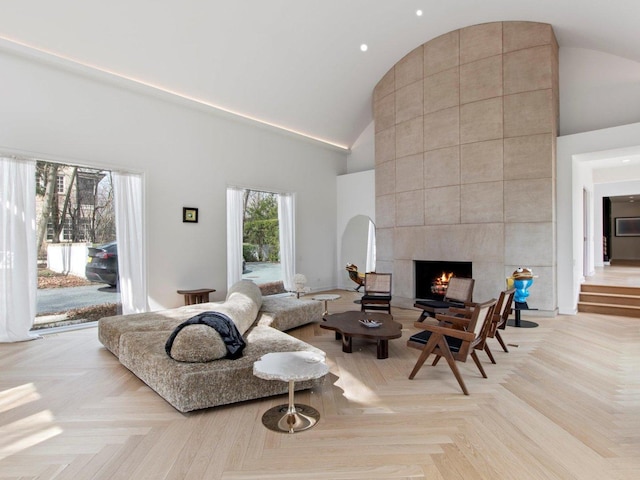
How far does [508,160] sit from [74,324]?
7.52m

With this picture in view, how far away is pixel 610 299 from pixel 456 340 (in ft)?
15.6

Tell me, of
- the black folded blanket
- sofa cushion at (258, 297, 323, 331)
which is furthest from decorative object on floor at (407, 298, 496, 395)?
sofa cushion at (258, 297, 323, 331)

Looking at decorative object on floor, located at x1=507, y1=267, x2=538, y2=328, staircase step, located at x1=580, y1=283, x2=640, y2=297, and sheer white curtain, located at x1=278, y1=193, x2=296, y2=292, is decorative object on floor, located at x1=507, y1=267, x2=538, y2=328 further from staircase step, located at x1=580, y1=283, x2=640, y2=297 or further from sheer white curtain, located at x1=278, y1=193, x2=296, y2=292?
sheer white curtain, located at x1=278, y1=193, x2=296, y2=292

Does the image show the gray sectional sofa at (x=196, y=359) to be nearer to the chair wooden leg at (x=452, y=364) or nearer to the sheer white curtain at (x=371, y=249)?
the chair wooden leg at (x=452, y=364)

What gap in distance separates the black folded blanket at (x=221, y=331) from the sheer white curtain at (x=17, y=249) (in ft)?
9.95

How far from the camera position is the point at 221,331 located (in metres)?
3.08

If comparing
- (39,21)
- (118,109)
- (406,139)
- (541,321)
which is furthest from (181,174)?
(541,321)

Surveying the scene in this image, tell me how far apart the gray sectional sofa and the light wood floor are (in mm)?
117

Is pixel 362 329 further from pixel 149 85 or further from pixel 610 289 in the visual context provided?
pixel 610 289

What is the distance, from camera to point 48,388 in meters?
3.24

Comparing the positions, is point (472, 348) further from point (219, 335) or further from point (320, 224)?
point (320, 224)

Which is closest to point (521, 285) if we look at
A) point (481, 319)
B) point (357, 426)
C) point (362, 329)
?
point (481, 319)

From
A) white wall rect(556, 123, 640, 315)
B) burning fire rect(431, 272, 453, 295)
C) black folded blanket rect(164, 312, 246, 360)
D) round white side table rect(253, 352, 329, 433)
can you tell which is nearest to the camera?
round white side table rect(253, 352, 329, 433)

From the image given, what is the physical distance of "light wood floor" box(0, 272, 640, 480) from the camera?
6.97 ft
